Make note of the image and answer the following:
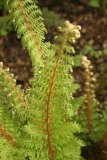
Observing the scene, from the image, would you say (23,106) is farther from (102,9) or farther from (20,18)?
(102,9)

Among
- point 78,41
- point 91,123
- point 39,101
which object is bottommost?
point 91,123

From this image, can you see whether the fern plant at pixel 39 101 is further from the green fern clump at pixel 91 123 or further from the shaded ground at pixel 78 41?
the shaded ground at pixel 78 41

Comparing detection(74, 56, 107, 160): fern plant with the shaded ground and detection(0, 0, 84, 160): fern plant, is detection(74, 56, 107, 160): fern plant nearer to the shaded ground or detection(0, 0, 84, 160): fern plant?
detection(0, 0, 84, 160): fern plant

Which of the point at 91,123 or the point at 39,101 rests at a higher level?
the point at 39,101

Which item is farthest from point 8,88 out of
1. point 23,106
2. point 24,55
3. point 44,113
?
point 24,55

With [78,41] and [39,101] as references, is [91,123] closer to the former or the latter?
[39,101]

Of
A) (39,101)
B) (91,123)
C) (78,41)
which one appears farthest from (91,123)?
(78,41)

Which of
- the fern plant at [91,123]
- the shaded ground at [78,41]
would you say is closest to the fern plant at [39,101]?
the fern plant at [91,123]
